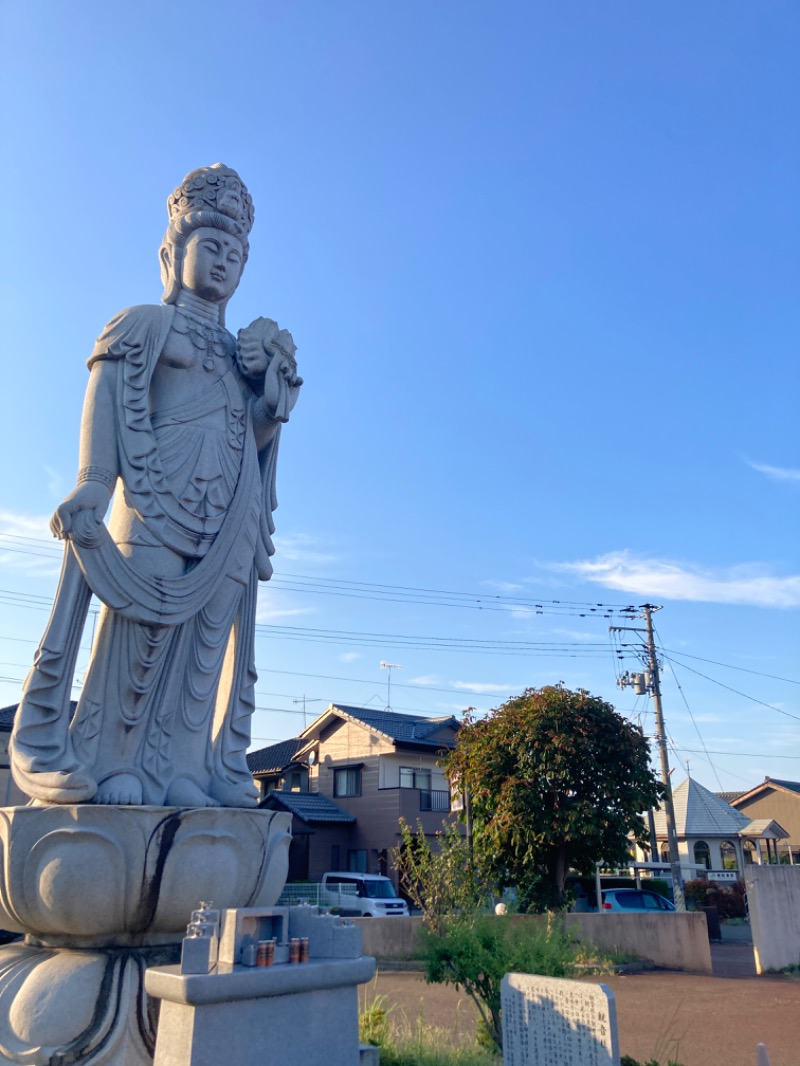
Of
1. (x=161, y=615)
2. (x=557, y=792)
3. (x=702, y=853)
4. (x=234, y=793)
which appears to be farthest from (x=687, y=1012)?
(x=702, y=853)

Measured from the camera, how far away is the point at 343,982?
352cm

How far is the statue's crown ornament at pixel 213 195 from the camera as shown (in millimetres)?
A: 6699

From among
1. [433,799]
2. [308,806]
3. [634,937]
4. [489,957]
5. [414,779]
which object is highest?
[414,779]

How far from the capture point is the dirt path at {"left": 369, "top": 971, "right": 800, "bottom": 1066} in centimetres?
745

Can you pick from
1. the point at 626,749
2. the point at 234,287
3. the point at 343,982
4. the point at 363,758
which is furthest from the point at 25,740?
the point at 363,758

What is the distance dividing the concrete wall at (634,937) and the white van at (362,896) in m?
6.39

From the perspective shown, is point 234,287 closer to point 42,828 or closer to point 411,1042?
point 42,828

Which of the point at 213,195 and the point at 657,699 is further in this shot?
the point at 657,699

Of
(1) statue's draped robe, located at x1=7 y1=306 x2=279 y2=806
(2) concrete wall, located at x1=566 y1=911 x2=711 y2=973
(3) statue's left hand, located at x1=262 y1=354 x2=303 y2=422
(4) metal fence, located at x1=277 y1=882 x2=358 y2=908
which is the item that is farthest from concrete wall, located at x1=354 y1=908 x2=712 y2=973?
(3) statue's left hand, located at x1=262 y1=354 x2=303 y2=422

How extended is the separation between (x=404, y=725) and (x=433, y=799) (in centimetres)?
286

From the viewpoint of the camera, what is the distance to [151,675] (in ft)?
18.5

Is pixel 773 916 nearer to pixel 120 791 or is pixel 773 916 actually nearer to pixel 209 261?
pixel 120 791

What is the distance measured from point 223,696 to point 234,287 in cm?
323

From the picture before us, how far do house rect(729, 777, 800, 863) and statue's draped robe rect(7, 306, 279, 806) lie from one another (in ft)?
142
